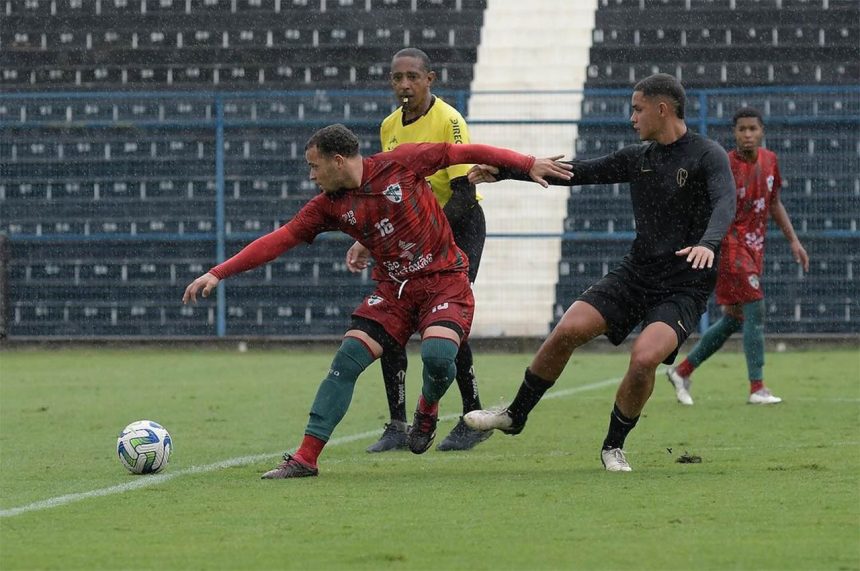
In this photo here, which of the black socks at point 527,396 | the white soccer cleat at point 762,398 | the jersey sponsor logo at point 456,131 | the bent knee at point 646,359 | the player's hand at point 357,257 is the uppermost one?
the jersey sponsor logo at point 456,131

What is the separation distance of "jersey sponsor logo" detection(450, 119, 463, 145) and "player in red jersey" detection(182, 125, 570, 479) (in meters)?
0.92

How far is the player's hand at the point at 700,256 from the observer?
6.82 m

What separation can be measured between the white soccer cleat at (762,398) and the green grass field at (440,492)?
15 centimetres

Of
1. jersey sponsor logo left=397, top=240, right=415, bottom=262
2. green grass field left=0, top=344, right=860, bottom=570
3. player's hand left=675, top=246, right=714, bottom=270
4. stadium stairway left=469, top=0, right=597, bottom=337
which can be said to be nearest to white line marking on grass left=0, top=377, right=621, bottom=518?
green grass field left=0, top=344, right=860, bottom=570

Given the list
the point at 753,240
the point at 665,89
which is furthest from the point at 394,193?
the point at 753,240

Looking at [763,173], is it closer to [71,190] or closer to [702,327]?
[702,327]

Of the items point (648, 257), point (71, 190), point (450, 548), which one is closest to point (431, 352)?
point (648, 257)

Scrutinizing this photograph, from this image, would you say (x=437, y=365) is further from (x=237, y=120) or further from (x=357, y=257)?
(x=237, y=120)

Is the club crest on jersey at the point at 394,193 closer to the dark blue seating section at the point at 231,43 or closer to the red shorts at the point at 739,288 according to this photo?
the red shorts at the point at 739,288

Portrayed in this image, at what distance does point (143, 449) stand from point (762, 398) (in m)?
5.34

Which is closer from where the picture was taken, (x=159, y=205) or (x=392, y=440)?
(x=392, y=440)

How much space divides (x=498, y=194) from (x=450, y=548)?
1464 centimetres

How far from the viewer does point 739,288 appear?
11.6m

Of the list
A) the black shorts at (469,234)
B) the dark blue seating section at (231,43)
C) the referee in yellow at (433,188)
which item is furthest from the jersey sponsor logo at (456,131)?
the dark blue seating section at (231,43)
